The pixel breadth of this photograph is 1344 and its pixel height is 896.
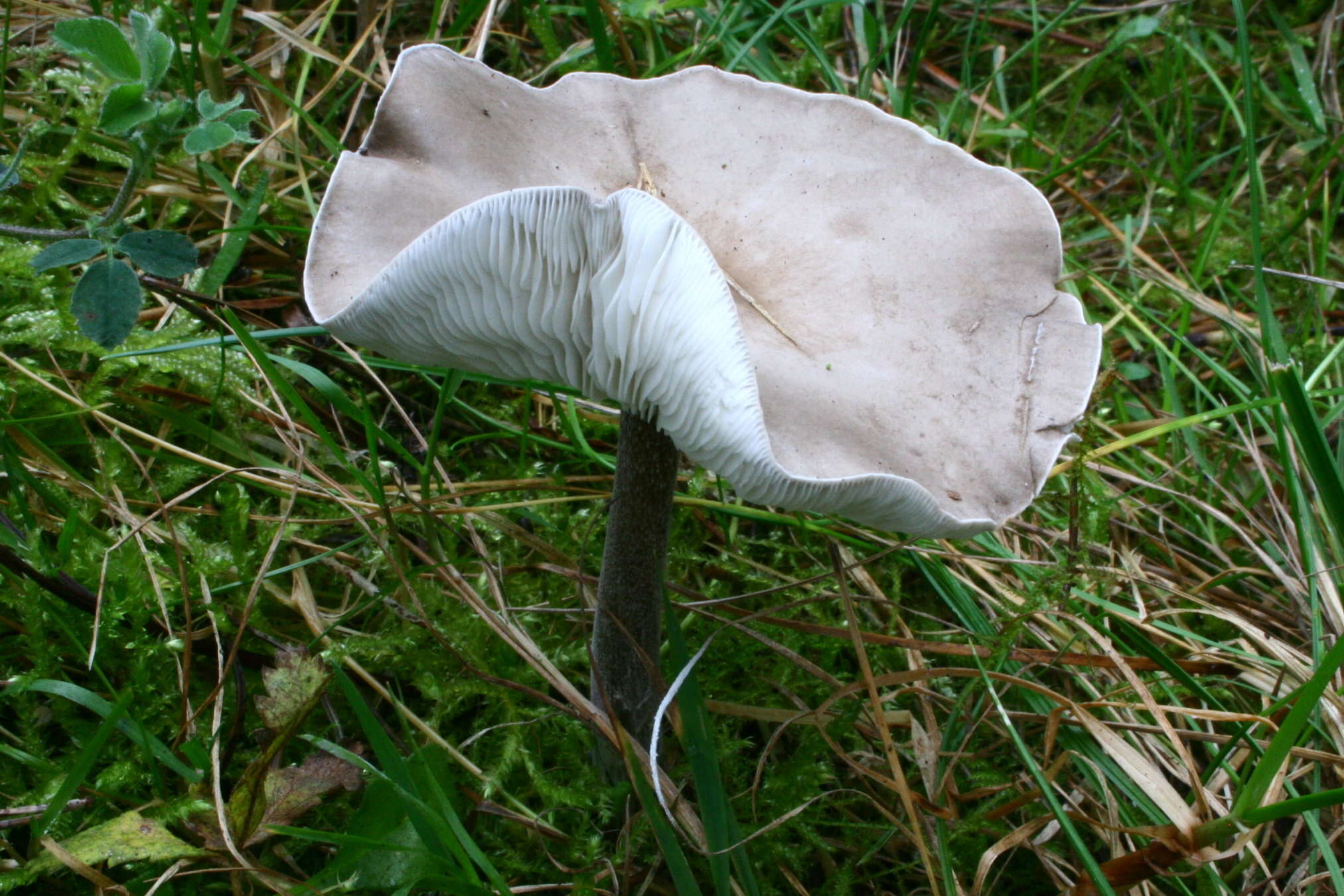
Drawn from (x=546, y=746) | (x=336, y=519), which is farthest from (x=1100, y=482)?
(x=336, y=519)

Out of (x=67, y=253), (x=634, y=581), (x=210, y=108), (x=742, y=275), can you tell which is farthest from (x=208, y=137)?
(x=634, y=581)

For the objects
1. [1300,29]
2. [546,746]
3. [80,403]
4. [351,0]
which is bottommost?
[546,746]

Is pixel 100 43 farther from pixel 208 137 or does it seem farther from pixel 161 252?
pixel 161 252

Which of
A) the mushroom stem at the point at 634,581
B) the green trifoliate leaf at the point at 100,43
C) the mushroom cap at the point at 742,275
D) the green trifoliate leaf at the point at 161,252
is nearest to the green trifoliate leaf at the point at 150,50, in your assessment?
the green trifoliate leaf at the point at 100,43

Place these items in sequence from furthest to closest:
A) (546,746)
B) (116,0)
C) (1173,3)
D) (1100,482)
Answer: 1. (1173,3)
2. (1100,482)
3. (116,0)
4. (546,746)

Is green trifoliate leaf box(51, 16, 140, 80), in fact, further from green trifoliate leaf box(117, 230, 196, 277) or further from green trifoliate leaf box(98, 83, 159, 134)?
green trifoliate leaf box(117, 230, 196, 277)

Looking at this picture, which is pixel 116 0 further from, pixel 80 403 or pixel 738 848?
pixel 738 848
